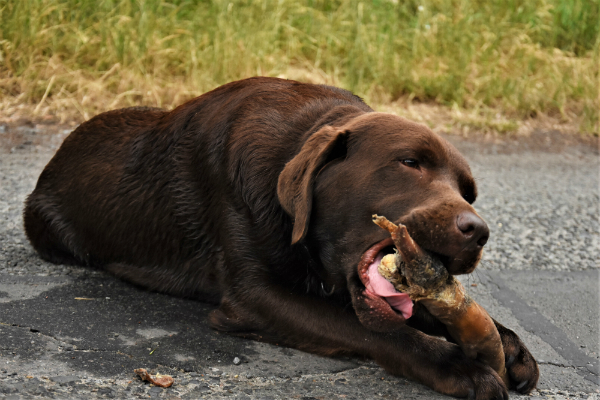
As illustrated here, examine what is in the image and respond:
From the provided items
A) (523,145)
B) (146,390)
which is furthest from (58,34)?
(146,390)

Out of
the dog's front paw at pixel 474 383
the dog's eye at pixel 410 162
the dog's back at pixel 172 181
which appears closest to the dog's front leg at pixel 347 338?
the dog's front paw at pixel 474 383

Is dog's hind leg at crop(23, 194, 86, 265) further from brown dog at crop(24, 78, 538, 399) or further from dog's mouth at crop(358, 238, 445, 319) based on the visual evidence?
dog's mouth at crop(358, 238, 445, 319)

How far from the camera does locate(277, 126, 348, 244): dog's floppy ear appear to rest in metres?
2.49

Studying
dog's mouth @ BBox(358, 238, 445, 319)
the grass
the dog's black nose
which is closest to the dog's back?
dog's mouth @ BBox(358, 238, 445, 319)

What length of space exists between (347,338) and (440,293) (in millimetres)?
479

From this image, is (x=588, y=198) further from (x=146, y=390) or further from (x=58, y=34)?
(x=58, y=34)

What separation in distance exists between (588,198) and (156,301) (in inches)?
139

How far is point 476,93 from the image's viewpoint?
7047 mm

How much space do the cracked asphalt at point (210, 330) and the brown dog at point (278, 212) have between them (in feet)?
0.35

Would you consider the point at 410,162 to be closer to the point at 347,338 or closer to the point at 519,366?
the point at 347,338

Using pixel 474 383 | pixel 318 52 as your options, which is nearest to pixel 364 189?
pixel 474 383

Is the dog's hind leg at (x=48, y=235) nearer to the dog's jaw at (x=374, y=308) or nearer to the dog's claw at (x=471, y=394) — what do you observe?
the dog's jaw at (x=374, y=308)

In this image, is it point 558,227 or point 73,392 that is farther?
point 558,227

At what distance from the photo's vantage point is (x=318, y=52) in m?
6.99
